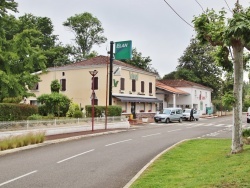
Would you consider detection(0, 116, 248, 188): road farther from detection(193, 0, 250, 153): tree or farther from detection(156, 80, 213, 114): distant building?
detection(156, 80, 213, 114): distant building

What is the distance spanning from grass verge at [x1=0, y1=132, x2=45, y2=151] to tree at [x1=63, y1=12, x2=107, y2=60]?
51.6 metres

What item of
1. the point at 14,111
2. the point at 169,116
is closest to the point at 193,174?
the point at 14,111

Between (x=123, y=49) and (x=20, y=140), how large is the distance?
18.3m

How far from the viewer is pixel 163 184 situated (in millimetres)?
8094

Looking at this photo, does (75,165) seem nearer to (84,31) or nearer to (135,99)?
(135,99)

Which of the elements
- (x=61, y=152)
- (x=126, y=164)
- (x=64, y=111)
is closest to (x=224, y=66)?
(x=126, y=164)

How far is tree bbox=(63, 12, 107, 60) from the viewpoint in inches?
2719

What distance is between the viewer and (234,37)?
1095 cm

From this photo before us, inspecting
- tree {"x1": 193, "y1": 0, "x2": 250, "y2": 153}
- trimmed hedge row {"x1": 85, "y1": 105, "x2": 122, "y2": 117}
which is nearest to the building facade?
trimmed hedge row {"x1": 85, "y1": 105, "x2": 122, "y2": 117}

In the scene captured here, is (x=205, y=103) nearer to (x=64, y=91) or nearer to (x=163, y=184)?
(x=64, y=91)

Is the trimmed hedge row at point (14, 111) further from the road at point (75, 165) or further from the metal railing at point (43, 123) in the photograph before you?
the road at point (75, 165)

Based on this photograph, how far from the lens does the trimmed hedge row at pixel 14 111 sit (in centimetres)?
2103

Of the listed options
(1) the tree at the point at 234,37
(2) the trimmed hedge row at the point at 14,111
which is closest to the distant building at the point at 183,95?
(2) the trimmed hedge row at the point at 14,111

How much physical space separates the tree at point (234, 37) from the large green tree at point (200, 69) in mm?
60115
